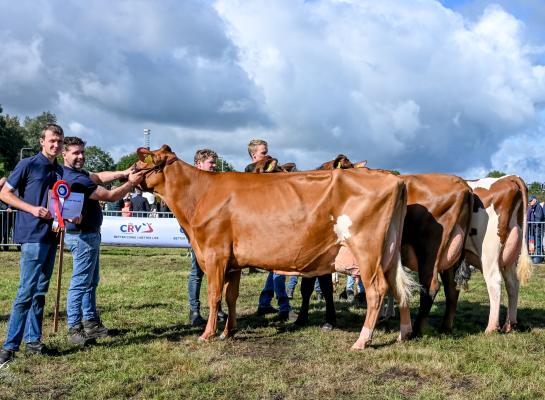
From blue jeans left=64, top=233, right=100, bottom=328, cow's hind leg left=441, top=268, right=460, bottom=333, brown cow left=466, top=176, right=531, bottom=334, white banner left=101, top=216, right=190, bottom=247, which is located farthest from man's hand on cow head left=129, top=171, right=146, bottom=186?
white banner left=101, top=216, right=190, bottom=247

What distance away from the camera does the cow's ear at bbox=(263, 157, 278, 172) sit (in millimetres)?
7588

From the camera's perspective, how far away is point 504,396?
445cm

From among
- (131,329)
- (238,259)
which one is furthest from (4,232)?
(238,259)

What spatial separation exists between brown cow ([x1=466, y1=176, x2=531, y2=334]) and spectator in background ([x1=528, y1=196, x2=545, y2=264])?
1008 centimetres

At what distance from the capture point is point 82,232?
19.7 ft

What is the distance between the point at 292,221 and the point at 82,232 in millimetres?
2292

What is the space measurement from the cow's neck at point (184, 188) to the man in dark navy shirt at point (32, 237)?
1.42m

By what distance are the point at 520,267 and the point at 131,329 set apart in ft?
16.1

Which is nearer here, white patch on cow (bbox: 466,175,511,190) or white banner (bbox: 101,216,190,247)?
white patch on cow (bbox: 466,175,511,190)

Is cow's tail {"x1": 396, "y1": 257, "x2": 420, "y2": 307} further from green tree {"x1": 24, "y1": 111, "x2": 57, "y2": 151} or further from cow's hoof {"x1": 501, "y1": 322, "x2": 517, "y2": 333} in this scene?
green tree {"x1": 24, "y1": 111, "x2": 57, "y2": 151}

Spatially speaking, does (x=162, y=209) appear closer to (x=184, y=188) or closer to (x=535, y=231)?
(x=535, y=231)

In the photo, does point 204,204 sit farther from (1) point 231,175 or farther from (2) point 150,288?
(2) point 150,288

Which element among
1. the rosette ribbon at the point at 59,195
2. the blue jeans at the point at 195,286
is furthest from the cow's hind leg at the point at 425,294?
the rosette ribbon at the point at 59,195

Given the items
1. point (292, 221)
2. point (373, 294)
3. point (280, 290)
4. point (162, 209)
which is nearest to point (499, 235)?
point (373, 294)
